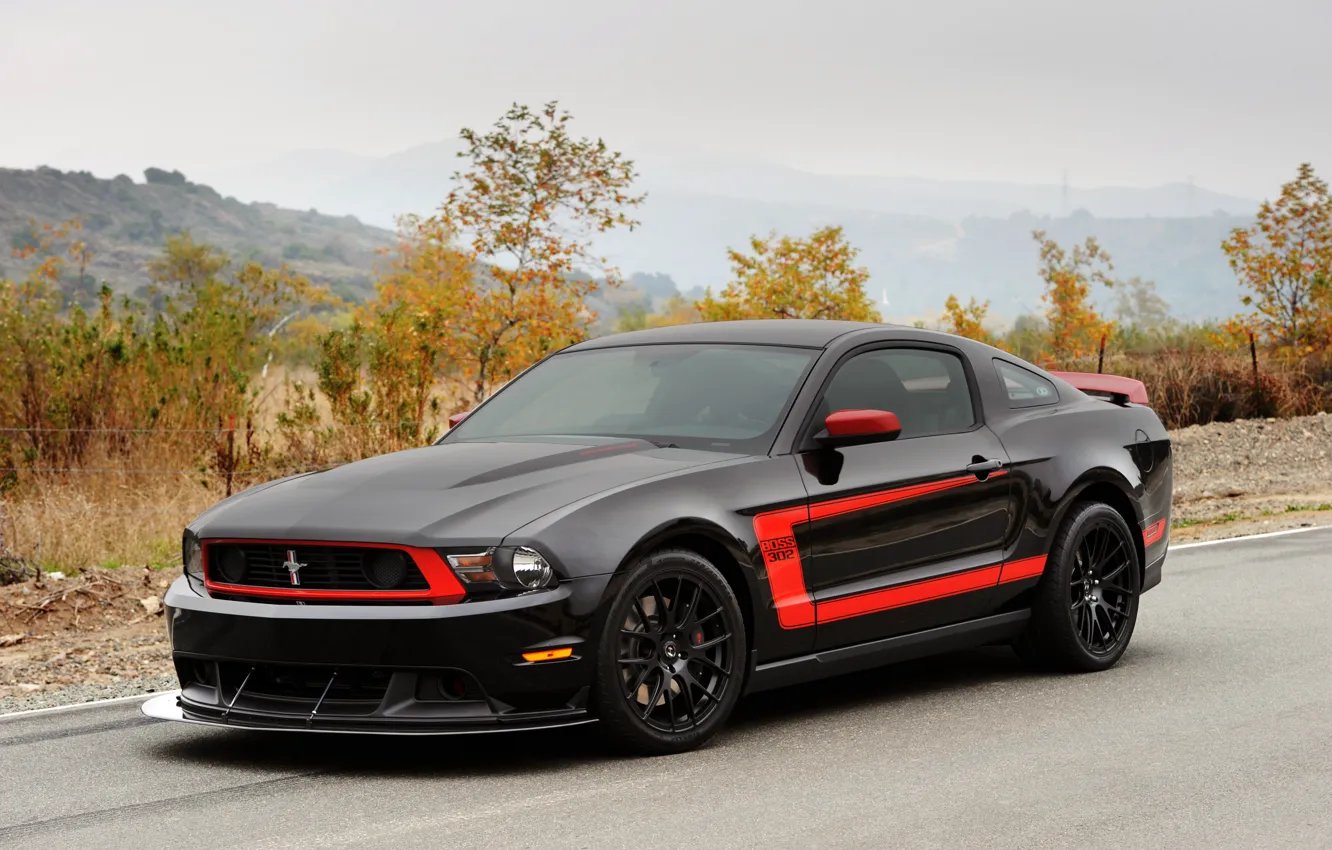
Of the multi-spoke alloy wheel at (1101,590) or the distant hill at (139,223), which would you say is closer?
the multi-spoke alloy wheel at (1101,590)

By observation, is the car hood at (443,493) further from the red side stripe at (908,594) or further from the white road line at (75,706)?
the white road line at (75,706)

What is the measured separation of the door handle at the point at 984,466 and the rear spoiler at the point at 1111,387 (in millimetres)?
1370

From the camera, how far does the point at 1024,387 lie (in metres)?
8.00

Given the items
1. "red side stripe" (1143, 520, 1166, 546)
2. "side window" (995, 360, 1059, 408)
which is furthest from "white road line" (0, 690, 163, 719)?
"red side stripe" (1143, 520, 1166, 546)

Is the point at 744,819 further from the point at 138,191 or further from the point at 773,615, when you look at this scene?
the point at 138,191

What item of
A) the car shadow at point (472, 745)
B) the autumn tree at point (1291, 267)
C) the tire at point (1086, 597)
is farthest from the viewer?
the autumn tree at point (1291, 267)

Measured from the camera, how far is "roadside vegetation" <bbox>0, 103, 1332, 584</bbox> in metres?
14.6

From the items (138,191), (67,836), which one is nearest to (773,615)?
(67,836)

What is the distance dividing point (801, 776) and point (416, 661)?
138 cm

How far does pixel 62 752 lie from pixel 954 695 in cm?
369

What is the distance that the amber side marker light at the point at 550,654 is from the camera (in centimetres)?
565

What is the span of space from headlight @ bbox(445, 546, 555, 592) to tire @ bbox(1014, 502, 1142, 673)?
2.89 m

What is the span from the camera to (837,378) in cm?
704

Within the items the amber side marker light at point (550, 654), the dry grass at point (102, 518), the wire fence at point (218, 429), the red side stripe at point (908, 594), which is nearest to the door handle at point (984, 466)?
the red side stripe at point (908, 594)
